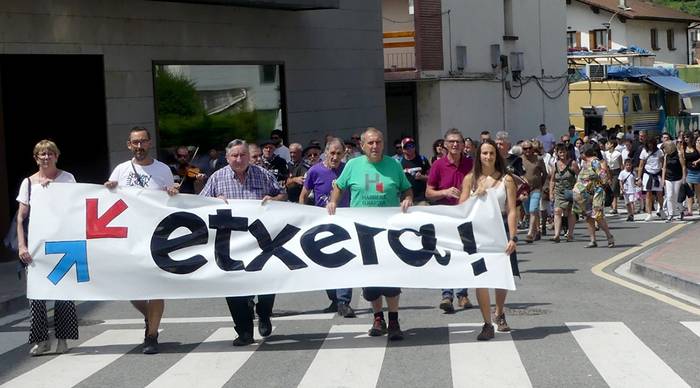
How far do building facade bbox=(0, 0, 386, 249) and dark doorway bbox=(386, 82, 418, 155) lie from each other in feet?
36.1

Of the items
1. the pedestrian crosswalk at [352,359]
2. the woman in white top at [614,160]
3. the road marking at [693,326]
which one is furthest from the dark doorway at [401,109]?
the pedestrian crosswalk at [352,359]

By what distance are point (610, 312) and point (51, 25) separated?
1083 centimetres

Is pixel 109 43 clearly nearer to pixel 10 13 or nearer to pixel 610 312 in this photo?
pixel 10 13

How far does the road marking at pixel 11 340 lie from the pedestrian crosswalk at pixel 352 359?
0.06 m

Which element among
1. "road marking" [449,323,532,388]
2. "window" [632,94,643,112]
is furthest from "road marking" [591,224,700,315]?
"window" [632,94,643,112]

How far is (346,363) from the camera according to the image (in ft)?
29.5

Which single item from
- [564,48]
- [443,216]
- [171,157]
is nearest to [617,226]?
[171,157]

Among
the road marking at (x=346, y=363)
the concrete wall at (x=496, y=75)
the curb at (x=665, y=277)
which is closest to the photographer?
the road marking at (x=346, y=363)

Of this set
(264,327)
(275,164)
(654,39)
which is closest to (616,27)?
(654,39)

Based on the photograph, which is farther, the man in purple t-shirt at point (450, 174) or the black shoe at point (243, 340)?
the man in purple t-shirt at point (450, 174)

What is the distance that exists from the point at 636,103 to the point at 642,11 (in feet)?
73.0

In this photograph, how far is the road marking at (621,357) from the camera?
26.6 ft

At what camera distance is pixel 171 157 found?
69.2ft

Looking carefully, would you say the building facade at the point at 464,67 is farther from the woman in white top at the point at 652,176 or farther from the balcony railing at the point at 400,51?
the woman in white top at the point at 652,176
